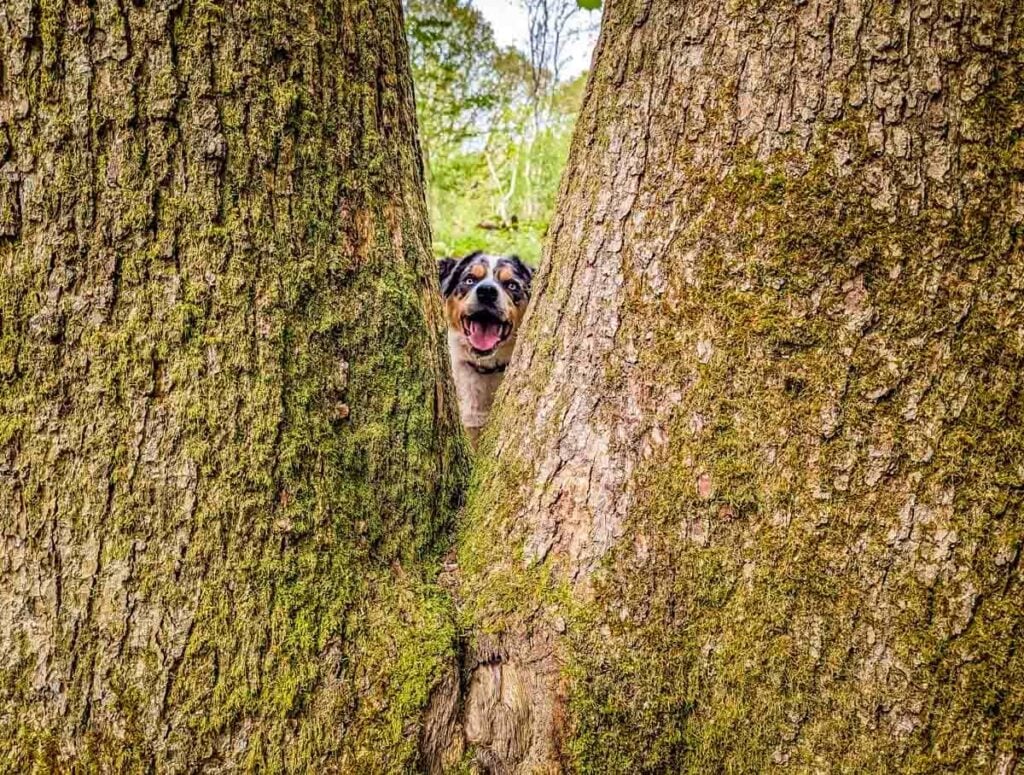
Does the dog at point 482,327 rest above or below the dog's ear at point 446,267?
below

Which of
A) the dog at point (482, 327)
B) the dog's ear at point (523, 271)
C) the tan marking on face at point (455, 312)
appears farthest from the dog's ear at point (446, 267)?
the dog's ear at point (523, 271)

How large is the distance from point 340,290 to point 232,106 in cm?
39

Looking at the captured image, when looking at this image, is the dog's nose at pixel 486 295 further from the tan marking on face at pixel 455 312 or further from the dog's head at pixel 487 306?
the tan marking on face at pixel 455 312

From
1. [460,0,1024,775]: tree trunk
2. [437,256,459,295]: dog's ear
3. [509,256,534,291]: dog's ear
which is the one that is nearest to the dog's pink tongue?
[509,256,534,291]: dog's ear

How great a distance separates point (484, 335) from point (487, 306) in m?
0.21

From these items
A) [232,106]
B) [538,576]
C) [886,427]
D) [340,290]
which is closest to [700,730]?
[538,576]

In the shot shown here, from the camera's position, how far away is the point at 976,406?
3.85 feet

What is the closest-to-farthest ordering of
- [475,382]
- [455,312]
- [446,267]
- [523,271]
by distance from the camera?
[475,382]
[455,312]
[523,271]
[446,267]

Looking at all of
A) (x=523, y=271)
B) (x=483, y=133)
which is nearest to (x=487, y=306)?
(x=523, y=271)

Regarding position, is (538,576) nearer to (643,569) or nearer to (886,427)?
(643,569)

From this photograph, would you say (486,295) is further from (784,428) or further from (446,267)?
(784,428)

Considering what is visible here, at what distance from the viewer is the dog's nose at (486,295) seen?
181 inches

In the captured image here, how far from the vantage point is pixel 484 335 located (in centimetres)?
468

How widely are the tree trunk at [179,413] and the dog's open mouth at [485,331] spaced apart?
3231mm
